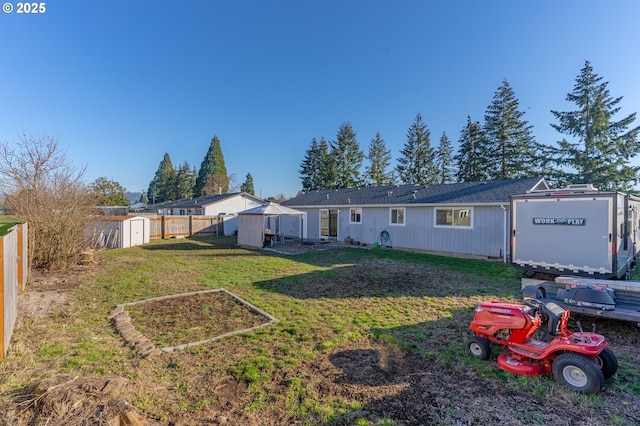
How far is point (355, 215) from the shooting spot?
16.2 meters

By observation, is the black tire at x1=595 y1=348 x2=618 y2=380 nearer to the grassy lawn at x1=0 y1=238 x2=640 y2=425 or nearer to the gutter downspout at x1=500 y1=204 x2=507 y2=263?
the grassy lawn at x1=0 y1=238 x2=640 y2=425

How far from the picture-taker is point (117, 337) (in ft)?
14.0

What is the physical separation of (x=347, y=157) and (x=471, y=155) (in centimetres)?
1484

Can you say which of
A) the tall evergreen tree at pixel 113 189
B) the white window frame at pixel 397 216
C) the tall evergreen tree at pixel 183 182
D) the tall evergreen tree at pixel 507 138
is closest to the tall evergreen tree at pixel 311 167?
the tall evergreen tree at pixel 183 182

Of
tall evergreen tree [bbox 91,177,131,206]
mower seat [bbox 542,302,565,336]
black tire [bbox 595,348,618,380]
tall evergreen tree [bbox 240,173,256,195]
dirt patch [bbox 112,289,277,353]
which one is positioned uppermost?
tall evergreen tree [bbox 240,173,256,195]

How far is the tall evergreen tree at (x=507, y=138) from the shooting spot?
90.5 ft

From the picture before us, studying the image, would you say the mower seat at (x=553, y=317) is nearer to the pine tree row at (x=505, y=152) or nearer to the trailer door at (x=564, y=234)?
the trailer door at (x=564, y=234)

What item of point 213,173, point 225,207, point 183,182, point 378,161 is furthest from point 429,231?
point 183,182

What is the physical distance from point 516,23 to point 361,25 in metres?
5.56

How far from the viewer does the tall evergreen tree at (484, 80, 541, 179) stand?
90.5ft

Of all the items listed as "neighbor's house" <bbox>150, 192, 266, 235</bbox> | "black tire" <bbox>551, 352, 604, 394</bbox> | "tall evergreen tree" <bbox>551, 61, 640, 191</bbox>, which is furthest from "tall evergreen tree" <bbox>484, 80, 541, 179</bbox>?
"black tire" <bbox>551, 352, 604, 394</bbox>

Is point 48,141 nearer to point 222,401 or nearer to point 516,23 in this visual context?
point 222,401

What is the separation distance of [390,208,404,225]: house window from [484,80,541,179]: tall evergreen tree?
64.4 ft

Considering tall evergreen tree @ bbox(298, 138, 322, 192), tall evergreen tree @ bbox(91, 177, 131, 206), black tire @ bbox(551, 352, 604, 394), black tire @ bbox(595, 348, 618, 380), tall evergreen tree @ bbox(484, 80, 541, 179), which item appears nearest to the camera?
black tire @ bbox(551, 352, 604, 394)
